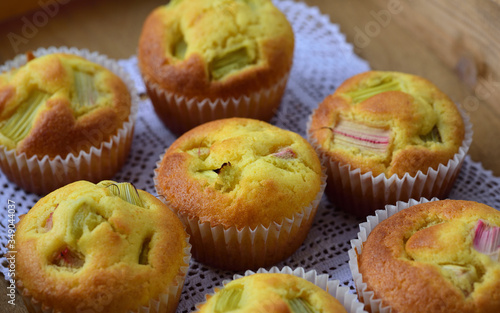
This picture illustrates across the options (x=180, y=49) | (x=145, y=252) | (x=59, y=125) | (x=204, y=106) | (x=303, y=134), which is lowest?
(x=303, y=134)

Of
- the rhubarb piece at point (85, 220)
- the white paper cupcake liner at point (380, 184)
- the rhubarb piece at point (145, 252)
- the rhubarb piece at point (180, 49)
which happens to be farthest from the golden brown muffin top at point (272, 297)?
A: the rhubarb piece at point (180, 49)

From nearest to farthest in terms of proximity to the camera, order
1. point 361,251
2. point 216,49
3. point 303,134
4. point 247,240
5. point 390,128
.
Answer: point 361,251, point 247,240, point 390,128, point 216,49, point 303,134

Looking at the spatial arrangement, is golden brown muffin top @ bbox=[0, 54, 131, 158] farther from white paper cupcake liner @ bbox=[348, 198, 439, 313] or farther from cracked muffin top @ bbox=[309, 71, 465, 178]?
white paper cupcake liner @ bbox=[348, 198, 439, 313]

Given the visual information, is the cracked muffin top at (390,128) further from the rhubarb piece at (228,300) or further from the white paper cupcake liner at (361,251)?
the rhubarb piece at (228,300)

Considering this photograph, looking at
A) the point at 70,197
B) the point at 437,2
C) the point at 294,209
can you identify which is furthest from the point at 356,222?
the point at 437,2

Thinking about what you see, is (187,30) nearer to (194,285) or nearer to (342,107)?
(342,107)

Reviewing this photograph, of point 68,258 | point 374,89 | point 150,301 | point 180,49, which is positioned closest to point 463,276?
point 150,301

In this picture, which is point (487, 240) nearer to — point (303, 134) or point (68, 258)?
point (303, 134)
